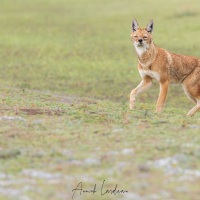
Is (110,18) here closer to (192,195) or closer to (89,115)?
(89,115)

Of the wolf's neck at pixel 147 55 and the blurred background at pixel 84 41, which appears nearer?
the wolf's neck at pixel 147 55

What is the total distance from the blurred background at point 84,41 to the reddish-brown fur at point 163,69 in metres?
5.03

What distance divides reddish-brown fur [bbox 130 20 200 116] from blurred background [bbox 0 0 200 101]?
5029mm

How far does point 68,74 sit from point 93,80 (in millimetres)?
1243

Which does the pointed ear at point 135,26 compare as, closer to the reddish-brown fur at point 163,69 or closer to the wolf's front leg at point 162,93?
the reddish-brown fur at point 163,69

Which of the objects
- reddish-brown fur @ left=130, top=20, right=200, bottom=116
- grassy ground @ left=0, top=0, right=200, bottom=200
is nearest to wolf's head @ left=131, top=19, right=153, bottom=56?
reddish-brown fur @ left=130, top=20, right=200, bottom=116

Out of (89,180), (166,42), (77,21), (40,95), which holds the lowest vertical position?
(89,180)

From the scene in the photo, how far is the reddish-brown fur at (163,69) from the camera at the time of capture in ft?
44.4

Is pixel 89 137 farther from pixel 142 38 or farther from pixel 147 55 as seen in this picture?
pixel 142 38

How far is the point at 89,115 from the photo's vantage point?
11109 millimetres

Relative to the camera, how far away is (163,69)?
13547 millimetres

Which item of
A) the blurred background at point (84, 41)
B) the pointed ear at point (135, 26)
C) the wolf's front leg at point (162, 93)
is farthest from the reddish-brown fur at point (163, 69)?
the blurred background at point (84, 41)

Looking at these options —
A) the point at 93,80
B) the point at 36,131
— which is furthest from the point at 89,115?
the point at 93,80

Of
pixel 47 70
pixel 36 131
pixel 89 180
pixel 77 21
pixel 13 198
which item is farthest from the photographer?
pixel 77 21
